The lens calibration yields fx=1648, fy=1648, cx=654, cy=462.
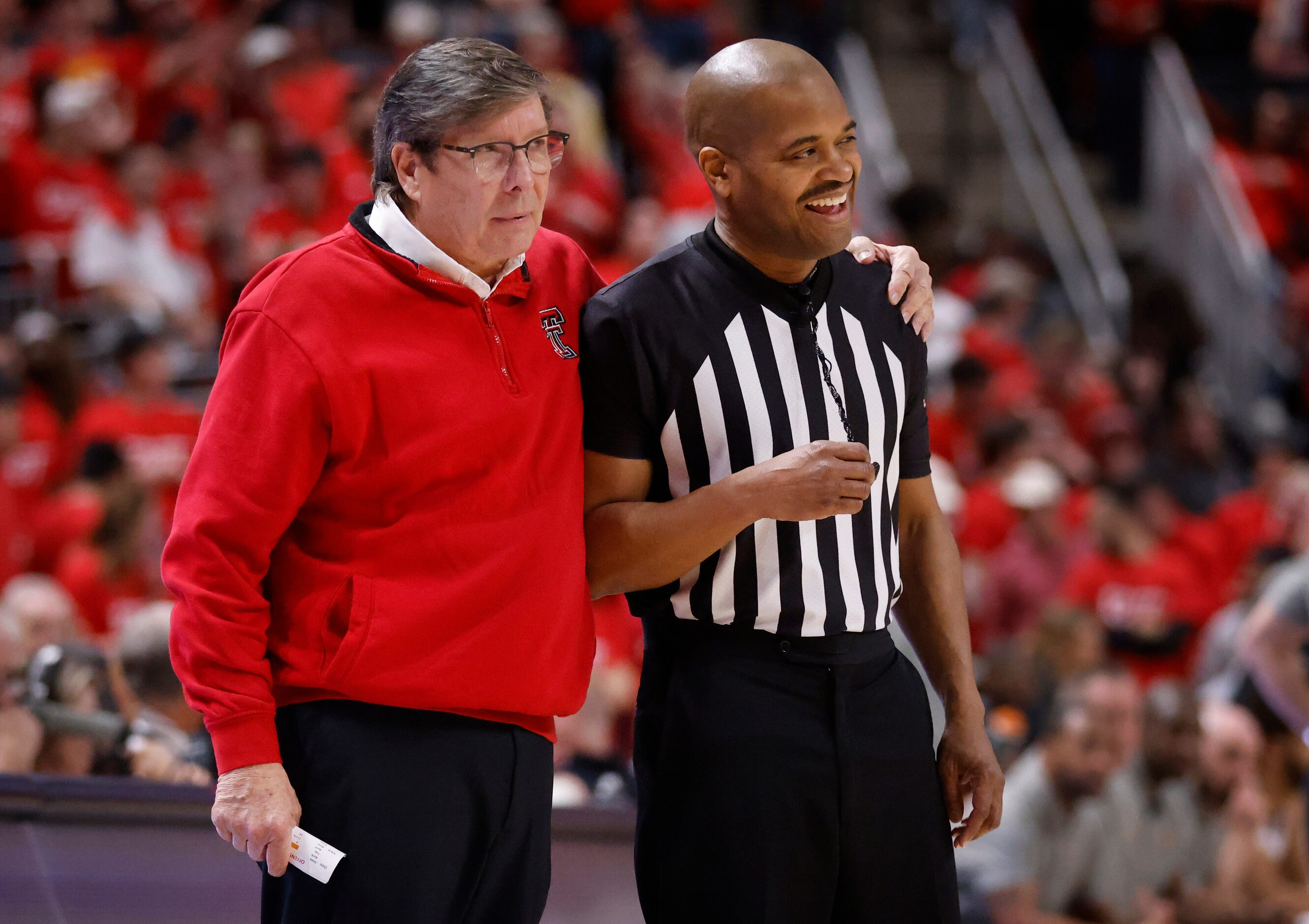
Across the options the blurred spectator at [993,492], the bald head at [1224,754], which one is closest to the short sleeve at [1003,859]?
the bald head at [1224,754]

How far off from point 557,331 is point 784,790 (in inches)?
29.4

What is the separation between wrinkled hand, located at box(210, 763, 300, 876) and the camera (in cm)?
216

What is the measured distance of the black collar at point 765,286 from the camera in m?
2.48

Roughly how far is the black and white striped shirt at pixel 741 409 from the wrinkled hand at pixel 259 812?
61 centimetres

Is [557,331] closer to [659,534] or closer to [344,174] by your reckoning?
[659,534]

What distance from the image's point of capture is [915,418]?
8.59ft

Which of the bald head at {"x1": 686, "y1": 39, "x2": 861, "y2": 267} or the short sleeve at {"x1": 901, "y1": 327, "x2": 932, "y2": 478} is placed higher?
the bald head at {"x1": 686, "y1": 39, "x2": 861, "y2": 267}

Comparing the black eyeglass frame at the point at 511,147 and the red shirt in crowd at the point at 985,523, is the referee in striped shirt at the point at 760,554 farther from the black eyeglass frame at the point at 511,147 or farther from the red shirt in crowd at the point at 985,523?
the red shirt in crowd at the point at 985,523

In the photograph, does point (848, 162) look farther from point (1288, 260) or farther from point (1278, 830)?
point (1288, 260)

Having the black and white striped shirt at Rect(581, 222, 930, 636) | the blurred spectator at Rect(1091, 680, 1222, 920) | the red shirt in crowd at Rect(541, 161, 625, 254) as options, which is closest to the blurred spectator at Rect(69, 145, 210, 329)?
the red shirt in crowd at Rect(541, 161, 625, 254)

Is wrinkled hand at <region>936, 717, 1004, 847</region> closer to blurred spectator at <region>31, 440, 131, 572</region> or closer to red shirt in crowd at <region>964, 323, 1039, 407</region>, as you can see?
blurred spectator at <region>31, 440, 131, 572</region>

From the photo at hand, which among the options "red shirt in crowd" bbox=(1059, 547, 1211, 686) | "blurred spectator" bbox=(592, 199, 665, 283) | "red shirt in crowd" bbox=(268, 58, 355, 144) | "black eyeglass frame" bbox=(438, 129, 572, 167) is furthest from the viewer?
"red shirt in crowd" bbox=(268, 58, 355, 144)

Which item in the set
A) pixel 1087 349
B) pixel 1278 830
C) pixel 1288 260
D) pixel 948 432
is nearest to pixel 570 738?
pixel 1278 830

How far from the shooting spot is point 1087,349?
9258mm
